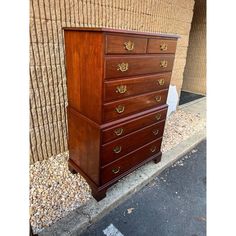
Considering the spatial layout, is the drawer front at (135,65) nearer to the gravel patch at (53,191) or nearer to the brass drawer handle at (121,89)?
the brass drawer handle at (121,89)

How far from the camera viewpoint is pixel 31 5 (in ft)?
5.76

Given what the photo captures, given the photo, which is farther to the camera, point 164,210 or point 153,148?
point 153,148

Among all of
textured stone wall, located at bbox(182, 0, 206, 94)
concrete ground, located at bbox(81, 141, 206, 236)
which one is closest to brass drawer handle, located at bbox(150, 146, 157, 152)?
concrete ground, located at bbox(81, 141, 206, 236)

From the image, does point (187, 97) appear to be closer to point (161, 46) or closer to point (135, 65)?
point (161, 46)

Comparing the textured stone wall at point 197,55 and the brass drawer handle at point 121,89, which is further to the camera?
the textured stone wall at point 197,55

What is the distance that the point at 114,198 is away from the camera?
1.97 meters

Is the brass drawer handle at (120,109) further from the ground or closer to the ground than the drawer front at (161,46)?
closer to the ground

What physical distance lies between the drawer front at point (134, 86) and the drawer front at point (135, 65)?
52 millimetres

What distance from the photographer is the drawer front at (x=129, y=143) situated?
5.81 feet

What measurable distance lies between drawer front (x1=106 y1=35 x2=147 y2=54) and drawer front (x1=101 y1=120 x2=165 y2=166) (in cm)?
78

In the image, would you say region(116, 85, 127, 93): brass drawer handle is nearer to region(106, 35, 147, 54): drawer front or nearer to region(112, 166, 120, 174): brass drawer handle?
region(106, 35, 147, 54): drawer front

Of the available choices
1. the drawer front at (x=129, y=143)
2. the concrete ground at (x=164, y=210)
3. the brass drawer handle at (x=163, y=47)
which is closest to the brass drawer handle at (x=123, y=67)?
the brass drawer handle at (x=163, y=47)

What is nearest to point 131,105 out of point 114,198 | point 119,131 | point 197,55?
point 119,131

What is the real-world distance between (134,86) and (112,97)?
10.5 inches
